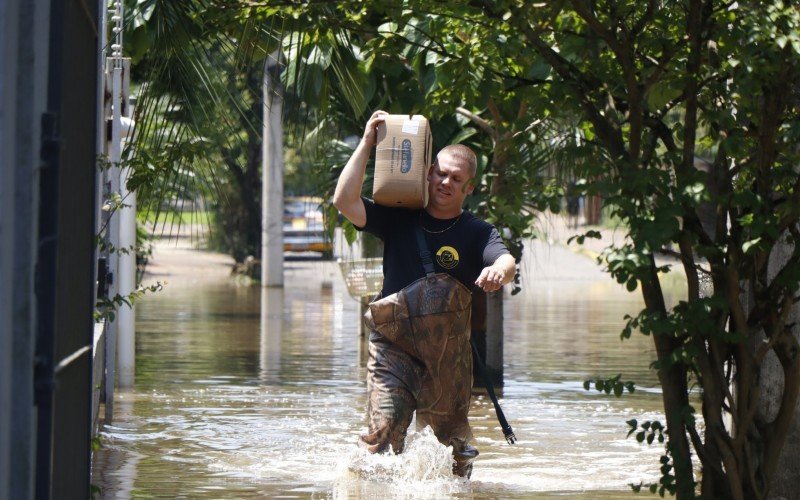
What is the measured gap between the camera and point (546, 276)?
37.4 metres

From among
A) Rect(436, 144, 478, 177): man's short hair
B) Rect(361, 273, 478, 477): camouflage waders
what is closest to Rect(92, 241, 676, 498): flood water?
Rect(361, 273, 478, 477): camouflage waders

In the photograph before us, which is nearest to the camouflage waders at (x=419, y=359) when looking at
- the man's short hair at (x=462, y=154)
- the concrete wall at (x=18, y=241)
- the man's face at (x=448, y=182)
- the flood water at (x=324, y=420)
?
the flood water at (x=324, y=420)

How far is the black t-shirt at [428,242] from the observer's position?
6936 mm

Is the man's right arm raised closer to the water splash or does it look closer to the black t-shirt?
the black t-shirt

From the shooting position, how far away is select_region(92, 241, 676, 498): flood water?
7.66m

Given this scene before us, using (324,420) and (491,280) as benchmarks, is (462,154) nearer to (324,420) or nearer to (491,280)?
(491,280)

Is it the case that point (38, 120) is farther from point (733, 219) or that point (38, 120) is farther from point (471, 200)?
point (471, 200)

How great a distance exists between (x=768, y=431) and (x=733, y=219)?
0.83 metres

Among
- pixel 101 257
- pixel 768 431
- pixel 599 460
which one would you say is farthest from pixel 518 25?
pixel 101 257

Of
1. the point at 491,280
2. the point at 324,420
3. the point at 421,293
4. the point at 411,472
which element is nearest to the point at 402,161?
the point at 421,293

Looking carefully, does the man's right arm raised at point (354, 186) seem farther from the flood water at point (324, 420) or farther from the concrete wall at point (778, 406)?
the concrete wall at point (778, 406)

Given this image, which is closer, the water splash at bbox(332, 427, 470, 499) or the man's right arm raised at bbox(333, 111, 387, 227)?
the man's right arm raised at bbox(333, 111, 387, 227)

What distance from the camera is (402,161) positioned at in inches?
265

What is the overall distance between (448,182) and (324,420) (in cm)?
411
